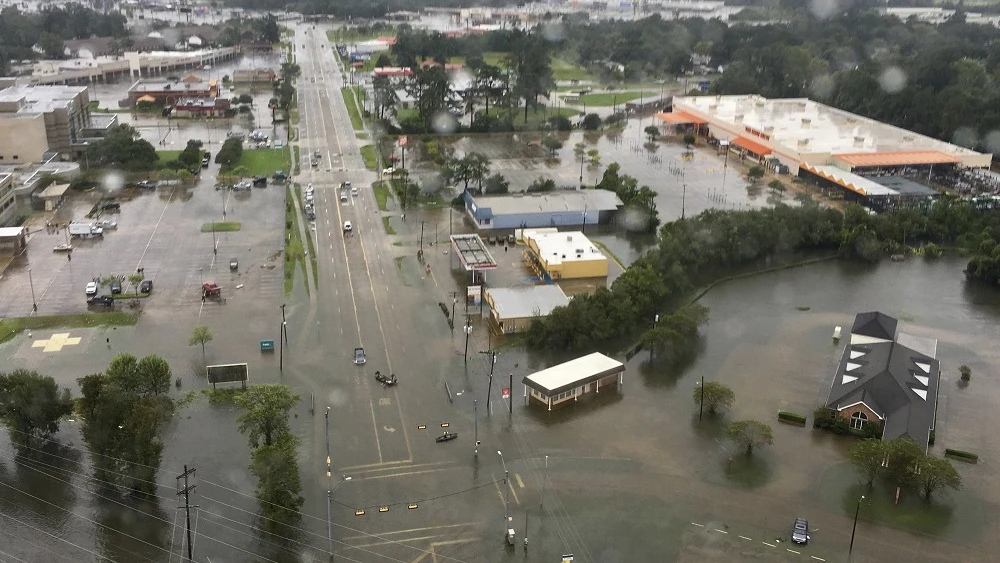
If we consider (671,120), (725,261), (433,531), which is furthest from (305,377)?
(671,120)

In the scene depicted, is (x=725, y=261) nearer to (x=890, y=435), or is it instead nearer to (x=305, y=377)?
(x=890, y=435)

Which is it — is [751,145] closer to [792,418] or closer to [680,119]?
[680,119]

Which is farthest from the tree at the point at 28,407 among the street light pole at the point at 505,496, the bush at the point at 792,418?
the bush at the point at 792,418

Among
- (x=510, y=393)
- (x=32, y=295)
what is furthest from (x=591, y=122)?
(x=32, y=295)

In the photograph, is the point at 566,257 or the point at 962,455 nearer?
the point at 962,455

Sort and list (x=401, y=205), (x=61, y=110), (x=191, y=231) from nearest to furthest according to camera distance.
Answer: (x=191, y=231)
(x=401, y=205)
(x=61, y=110)

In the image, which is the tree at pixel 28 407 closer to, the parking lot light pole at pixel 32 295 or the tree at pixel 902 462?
the parking lot light pole at pixel 32 295
